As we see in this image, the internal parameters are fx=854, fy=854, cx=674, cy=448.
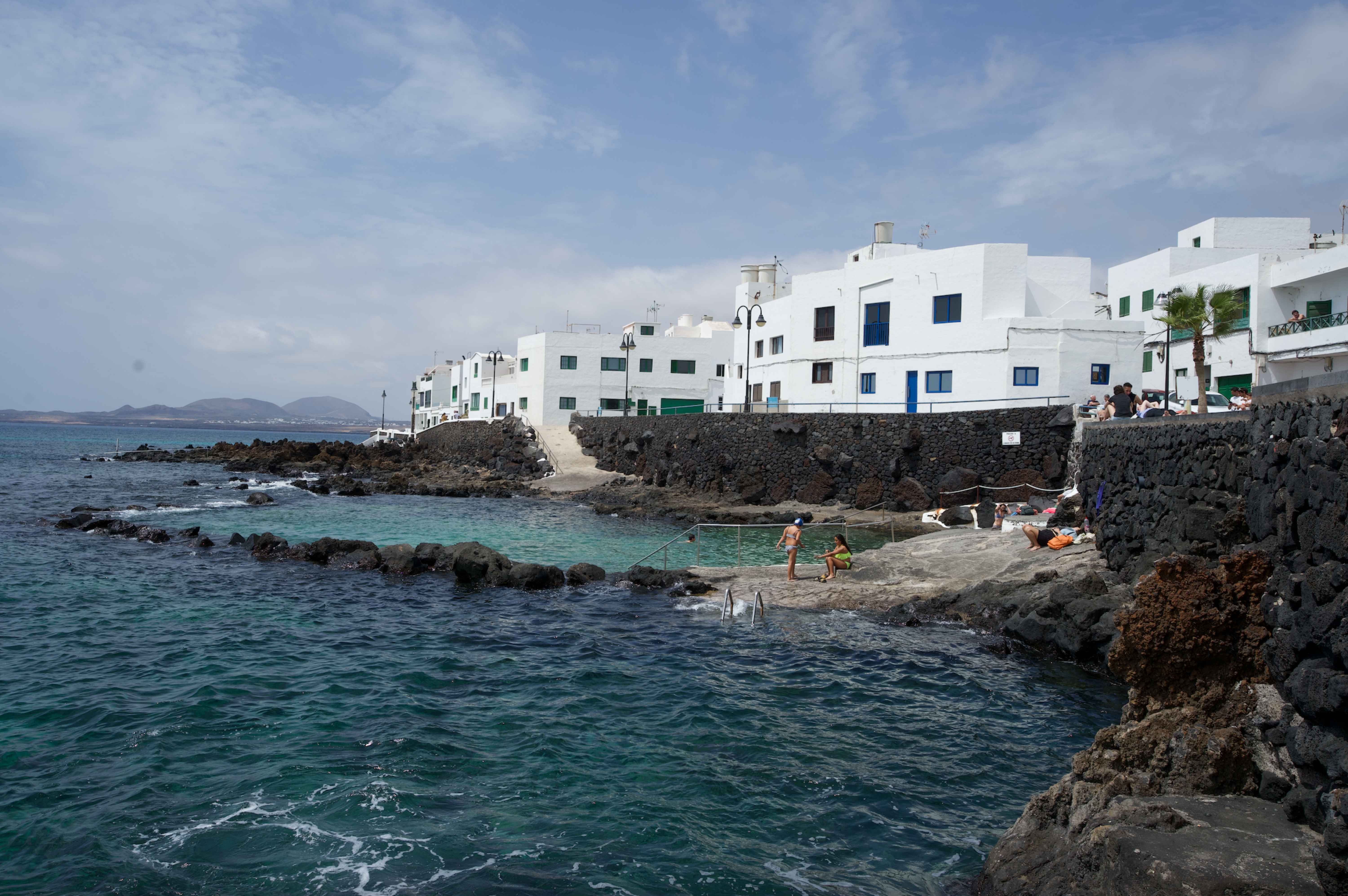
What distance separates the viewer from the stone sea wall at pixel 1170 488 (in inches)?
524

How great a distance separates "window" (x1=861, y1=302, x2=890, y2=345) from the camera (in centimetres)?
4300

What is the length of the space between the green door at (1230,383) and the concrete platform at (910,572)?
78.3ft

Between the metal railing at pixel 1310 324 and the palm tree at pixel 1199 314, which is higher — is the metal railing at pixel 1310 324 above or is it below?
above

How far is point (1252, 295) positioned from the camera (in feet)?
127

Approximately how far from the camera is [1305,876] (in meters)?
5.89

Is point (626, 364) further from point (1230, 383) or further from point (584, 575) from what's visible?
point (584, 575)

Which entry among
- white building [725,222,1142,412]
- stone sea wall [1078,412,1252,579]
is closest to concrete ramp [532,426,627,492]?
white building [725,222,1142,412]

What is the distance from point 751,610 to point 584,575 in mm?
5845

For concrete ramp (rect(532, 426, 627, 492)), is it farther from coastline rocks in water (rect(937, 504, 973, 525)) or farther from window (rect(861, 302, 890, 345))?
coastline rocks in water (rect(937, 504, 973, 525))

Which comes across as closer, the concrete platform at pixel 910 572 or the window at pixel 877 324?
the concrete platform at pixel 910 572

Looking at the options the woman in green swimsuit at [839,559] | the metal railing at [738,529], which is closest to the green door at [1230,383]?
the metal railing at [738,529]

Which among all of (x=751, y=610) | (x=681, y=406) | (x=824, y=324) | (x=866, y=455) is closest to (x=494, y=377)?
(x=681, y=406)

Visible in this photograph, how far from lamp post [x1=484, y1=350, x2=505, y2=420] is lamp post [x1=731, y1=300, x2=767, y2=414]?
83.1 feet

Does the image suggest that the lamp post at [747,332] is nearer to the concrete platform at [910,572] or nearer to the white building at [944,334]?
the white building at [944,334]
